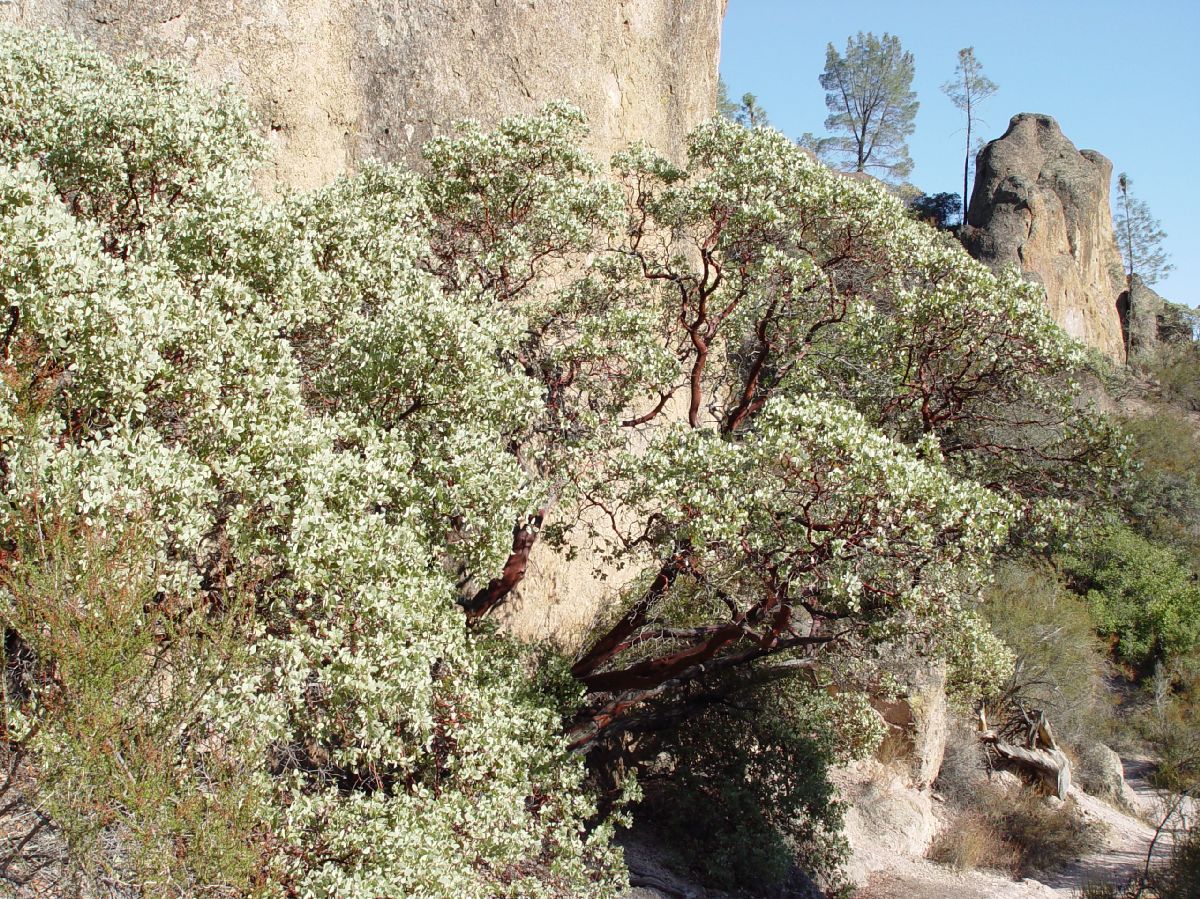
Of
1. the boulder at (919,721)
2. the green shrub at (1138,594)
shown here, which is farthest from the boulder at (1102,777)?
the green shrub at (1138,594)

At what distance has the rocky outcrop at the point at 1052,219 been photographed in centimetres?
3347

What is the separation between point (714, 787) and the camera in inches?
405

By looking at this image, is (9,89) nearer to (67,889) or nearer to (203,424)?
(203,424)

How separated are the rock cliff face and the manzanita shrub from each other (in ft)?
8.39

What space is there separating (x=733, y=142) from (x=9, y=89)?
6.11 meters

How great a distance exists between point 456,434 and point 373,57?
732 centimetres

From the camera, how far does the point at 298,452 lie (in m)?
5.24

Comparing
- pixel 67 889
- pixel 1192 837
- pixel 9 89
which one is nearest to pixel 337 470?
pixel 67 889

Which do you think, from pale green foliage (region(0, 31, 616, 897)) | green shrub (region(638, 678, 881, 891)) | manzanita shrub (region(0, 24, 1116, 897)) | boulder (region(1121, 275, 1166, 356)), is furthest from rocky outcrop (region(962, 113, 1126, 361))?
pale green foliage (region(0, 31, 616, 897))

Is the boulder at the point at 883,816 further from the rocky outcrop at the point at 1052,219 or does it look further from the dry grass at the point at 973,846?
the rocky outcrop at the point at 1052,219

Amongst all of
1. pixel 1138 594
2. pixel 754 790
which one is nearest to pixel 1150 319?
pixel 1138 594

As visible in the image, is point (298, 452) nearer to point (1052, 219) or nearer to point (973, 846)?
point (973, 846)

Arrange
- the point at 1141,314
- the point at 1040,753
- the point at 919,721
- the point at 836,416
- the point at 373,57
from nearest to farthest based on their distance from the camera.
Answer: the point at 836,416, the point at 373,57, the point at 919,721, the point at 1040,753, the point at 1141,314

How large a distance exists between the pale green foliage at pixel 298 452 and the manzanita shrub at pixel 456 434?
0.03 m
